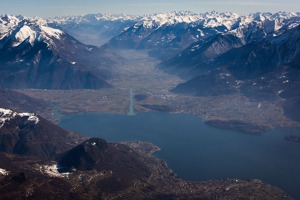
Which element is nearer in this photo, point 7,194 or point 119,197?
point 7,194

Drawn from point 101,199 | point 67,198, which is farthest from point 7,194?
point 101,199

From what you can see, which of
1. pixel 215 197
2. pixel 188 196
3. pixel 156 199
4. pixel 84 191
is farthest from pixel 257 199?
pixel 84 191

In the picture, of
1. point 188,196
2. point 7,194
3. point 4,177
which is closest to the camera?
point 7,194

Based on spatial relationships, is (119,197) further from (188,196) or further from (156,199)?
(188,196)

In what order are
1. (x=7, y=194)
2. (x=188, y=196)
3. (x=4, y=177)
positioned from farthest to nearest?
(x=188, y=196) < (x=4, y=177) < (x=7, y=194)

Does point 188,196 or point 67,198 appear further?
point 188,196

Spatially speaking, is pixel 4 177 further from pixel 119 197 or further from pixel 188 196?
pixel 188 196

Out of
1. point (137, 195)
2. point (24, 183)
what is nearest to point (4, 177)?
point (24, 183)

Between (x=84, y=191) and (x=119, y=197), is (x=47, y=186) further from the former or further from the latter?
(x=119, y=197)
